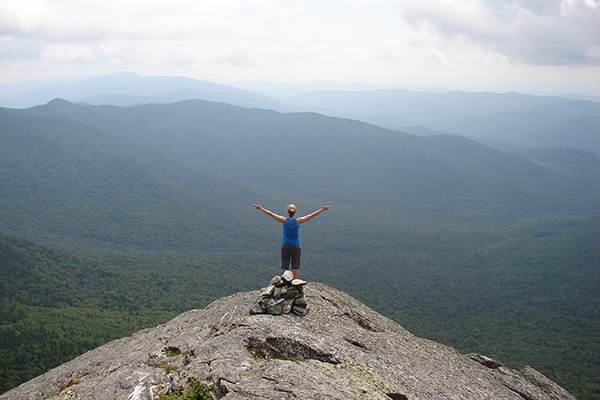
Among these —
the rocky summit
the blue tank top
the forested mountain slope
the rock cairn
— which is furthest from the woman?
the forested mountain slope

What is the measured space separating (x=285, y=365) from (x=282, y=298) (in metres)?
4.07

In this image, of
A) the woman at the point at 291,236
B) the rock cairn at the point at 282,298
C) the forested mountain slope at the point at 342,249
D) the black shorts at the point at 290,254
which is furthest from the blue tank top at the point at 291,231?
the forested mountain slope at the point at 342,249

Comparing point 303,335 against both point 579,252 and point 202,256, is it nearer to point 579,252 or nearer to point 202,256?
point 202,256

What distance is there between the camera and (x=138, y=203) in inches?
6722

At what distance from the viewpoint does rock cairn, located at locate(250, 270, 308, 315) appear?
1630 centimetres

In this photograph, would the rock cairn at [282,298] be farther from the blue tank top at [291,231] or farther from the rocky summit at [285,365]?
the blue tank top at [291,231]

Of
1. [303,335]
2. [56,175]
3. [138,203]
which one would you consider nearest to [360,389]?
[303,335]

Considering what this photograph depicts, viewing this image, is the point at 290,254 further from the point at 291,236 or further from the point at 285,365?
the point at 285,365

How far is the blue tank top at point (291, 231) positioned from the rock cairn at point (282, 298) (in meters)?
1.55

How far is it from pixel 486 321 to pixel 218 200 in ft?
430

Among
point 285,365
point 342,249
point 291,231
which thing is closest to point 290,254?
point 291,231

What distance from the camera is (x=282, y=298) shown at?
658 inches

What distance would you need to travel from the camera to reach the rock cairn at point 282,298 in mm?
16297

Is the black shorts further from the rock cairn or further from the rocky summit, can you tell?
the rocky summit
